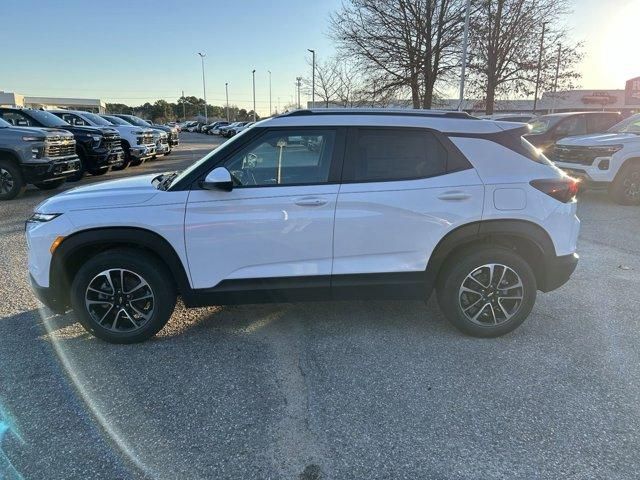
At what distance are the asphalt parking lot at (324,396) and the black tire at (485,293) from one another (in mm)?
151

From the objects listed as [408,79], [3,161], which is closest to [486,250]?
[3,161]

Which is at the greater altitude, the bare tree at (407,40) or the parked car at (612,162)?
the bare tree at (407,40)

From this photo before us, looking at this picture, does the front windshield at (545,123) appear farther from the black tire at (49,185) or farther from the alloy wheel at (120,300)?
the black tire at (49,185)

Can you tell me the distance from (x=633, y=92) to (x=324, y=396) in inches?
1899

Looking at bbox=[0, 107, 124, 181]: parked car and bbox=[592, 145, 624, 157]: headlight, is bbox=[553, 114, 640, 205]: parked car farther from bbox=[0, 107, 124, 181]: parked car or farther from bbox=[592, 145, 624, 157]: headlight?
bbox=[0, 107, 124, 181]: parked car

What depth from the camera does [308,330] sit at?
13.3 feet

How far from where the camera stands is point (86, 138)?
12.5m

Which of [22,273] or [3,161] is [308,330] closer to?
[22,273]

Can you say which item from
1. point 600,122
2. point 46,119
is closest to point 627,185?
point 600,122

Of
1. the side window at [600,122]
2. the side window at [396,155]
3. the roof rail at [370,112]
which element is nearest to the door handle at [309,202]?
the side window at [396,155]

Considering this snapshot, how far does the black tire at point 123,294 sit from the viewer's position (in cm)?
358

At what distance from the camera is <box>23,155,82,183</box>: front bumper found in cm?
966

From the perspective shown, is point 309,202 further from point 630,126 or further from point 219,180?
point 630,126

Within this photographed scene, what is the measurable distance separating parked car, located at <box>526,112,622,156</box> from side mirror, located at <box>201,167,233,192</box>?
10763 millimetres
